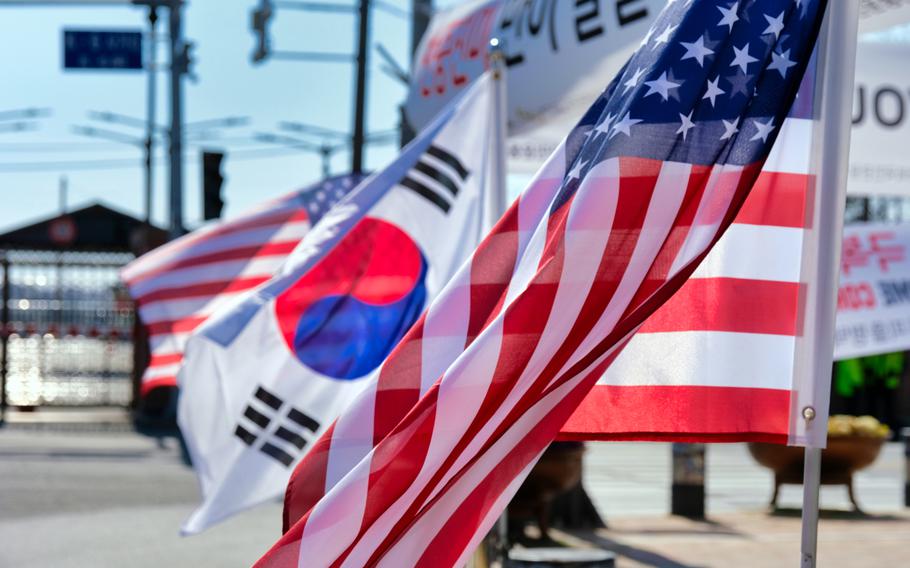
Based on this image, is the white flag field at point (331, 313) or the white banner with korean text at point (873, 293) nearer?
the white flag field at point (331, 313)

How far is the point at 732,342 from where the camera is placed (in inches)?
164

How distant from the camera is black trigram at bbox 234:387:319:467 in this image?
6.48m

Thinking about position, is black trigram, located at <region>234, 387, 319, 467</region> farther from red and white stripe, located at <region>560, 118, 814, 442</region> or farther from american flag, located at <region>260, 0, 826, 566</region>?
american flag, located at <region>260, 0, 826, 566</region>

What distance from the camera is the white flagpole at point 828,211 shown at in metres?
3.85

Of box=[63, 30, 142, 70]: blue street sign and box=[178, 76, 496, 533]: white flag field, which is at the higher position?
box=[63, 30, 142, 70]: blue street sign

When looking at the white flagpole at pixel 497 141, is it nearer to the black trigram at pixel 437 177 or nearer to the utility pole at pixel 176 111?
the black trigram at pixel 437 177

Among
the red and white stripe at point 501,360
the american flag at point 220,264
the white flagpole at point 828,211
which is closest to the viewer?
the red and white stripe at point 501,360

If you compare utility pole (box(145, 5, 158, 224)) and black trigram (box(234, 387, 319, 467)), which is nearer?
black trigram (box(234, 387, 319, 467))

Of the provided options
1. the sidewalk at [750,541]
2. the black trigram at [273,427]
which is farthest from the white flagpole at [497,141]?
the sidewalk at [750,541]

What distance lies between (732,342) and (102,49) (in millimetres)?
18919

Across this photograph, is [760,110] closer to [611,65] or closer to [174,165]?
[611,65]

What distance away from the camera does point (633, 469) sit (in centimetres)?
1930

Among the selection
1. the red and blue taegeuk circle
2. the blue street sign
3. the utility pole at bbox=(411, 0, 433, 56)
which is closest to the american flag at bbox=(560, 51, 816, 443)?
the red and blue taegeuk circle

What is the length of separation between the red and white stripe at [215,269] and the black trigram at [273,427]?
10.4 ft
